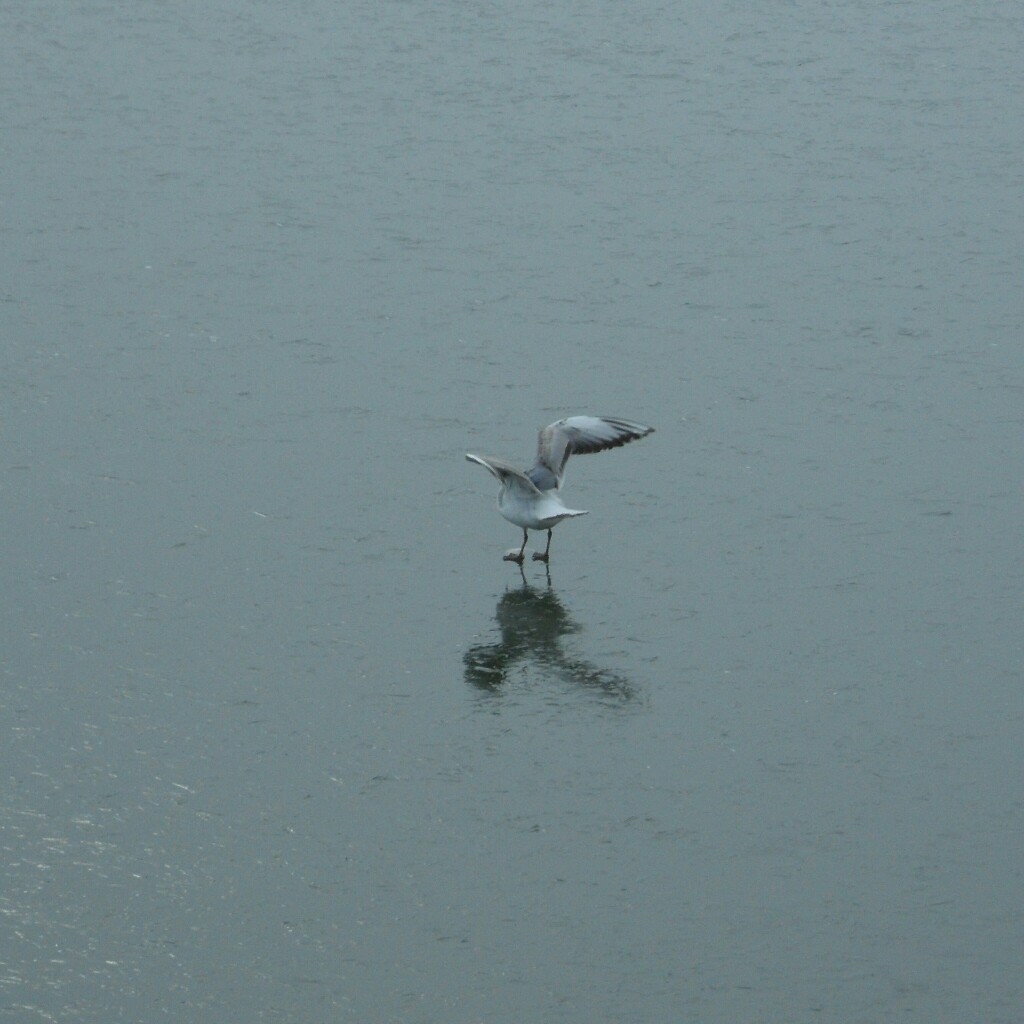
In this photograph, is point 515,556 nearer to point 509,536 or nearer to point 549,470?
point 509,536

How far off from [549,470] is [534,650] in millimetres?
1288

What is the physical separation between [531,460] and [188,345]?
298 cm

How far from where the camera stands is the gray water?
7.36 m

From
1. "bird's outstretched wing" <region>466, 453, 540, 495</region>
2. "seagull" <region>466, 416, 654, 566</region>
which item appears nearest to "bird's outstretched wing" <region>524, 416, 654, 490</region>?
"seagull" <region>466, 416, 654, 566</region>

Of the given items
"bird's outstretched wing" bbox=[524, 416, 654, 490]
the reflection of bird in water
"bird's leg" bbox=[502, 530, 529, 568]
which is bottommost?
the reflection of bird in water

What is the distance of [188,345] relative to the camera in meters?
12.9

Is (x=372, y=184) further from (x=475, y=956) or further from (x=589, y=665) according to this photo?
(x=475, y=956)

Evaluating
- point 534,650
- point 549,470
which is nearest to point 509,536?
point 549,470

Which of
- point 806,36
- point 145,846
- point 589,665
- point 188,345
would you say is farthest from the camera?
point 806,36

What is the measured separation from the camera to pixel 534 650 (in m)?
9.56

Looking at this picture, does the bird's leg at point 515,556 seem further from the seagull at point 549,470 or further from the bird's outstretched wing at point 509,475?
the bird's outstretched wing at point 509,475

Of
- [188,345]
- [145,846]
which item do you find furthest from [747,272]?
[145,846]

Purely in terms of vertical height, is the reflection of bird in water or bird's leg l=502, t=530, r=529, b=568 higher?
bird's leg l=502, t=530, r=529, b=568

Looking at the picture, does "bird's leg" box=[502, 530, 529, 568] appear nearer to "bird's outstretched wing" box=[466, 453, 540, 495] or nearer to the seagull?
the seagull
